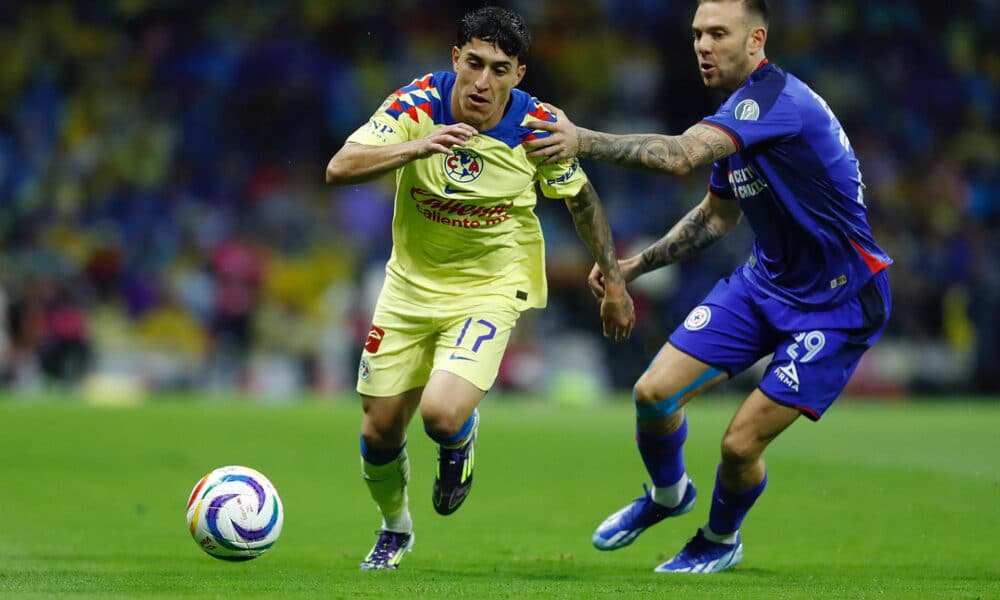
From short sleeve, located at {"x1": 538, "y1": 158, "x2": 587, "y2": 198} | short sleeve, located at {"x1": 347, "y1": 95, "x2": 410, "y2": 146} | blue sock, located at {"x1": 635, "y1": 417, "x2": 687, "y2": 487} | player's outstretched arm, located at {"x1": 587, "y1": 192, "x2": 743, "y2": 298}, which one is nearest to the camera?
short sleeve, located at {"x1": 347, "y1": 95, "x2": 410, "y2": 146}

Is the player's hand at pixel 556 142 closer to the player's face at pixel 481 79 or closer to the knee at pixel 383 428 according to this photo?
the player's face at pixel 481 79

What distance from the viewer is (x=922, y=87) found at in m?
22.2

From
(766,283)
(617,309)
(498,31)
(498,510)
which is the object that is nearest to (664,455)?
(617,309)

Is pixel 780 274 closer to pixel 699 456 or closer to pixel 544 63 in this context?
pixel 699 456

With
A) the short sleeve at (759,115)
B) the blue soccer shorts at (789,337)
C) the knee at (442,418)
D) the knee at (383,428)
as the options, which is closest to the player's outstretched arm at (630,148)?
the short sleeve at (759,115)

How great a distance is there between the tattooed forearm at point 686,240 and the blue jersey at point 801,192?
0.53m

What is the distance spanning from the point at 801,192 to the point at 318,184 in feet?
46.3

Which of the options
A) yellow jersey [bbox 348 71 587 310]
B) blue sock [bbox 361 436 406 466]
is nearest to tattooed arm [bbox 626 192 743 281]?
yellow jersey [bbox 348 71 587 310]

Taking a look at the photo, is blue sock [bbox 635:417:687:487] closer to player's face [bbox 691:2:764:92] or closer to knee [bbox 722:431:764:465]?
knee [bbox 722:431:764:465]

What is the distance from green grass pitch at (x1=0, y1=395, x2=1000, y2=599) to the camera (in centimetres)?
629

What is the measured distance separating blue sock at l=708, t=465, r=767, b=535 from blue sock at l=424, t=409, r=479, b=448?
121 centimetres

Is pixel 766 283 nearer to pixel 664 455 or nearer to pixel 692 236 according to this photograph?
pixel 692 236

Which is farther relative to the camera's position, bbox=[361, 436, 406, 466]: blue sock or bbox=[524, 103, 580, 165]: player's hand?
bbox=[361, 436, 406, 466]: blue sock

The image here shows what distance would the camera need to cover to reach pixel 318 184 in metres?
20.2
